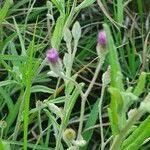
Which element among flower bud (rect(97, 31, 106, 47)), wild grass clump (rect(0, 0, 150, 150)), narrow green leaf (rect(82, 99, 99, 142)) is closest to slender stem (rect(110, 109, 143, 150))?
wild grass clump (rect(0, 0, 150, 150))

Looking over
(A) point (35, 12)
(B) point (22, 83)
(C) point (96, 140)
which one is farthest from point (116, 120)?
(A) point (35, 12)

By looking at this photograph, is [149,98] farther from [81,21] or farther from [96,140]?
[81,21]

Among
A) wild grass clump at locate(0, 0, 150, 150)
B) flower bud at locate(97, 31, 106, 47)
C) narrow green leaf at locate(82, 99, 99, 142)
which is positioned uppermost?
flower bud at locate(97, 31, 106, 47)

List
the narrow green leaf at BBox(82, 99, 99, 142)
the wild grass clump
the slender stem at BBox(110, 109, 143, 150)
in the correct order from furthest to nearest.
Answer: the narrow green leaf at BBox(82, 99, 99, 142) < the wild grass clump < the slender stem at BBox(110, 109, 143, 150)

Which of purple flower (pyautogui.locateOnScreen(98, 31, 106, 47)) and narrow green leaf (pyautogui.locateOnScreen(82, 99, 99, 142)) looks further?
narrow green leaf (pyautogui.locateOnScreen(82, 99, 99, 142))

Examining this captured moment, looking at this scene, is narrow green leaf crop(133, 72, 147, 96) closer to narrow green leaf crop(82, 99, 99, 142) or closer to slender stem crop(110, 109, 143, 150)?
slender stem crop(110, 109, 143, 150)

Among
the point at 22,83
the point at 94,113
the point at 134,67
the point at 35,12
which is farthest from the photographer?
the point at 35,12

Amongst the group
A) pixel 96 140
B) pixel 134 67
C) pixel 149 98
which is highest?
pixel 149 98

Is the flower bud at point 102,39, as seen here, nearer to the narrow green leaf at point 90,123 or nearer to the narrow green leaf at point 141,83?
the narrow green leaf at point 141,83

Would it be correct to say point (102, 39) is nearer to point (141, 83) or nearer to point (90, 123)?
point (141, 83)

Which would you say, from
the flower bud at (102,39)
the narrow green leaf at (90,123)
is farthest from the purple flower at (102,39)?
the narrow green leaf at (90,123)

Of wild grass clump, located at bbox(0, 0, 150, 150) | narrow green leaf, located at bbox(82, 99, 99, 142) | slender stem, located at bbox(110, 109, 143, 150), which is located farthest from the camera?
narrow green leaf, located at bbox(82, 99, 99, 142)
